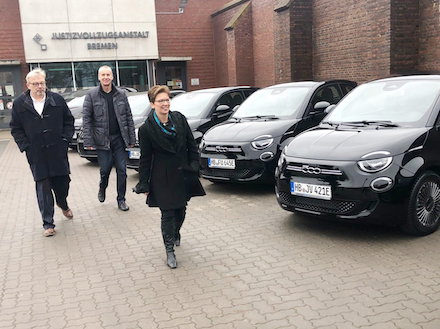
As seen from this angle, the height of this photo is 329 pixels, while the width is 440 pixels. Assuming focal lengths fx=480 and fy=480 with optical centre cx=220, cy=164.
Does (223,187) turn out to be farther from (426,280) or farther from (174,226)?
(426,280)

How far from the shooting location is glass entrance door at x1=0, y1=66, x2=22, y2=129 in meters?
21.9

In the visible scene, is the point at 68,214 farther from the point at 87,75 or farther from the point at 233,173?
Answer: the point at 87,75

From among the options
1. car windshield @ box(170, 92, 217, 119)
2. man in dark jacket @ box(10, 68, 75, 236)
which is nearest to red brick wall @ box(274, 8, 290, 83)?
car windshield @ box(170, 92, 217, 119)

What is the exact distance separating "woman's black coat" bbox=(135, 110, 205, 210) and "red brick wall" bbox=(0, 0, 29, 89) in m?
19.9

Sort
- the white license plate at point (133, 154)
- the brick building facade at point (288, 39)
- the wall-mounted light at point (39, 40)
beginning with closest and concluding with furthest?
the white license plate at point (133, 154)
the brick building facade at point (288, 39)
the wall-mounted light at point (39, 40)

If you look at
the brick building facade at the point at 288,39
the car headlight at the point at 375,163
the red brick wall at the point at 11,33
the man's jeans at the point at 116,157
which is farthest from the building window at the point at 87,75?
the car headlight at the point at 375,163

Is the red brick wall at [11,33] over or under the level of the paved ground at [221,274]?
over

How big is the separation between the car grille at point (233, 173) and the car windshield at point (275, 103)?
126 cm

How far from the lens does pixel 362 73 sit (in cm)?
1388

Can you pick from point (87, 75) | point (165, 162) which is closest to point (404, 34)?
point (165, 162)

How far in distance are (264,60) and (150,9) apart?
20.5 ft

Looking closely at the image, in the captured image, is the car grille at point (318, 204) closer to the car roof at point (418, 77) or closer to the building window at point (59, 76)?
the car roof at point (418, 77)

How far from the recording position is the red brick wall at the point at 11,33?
2192cm

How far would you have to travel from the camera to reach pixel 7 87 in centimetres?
2192
